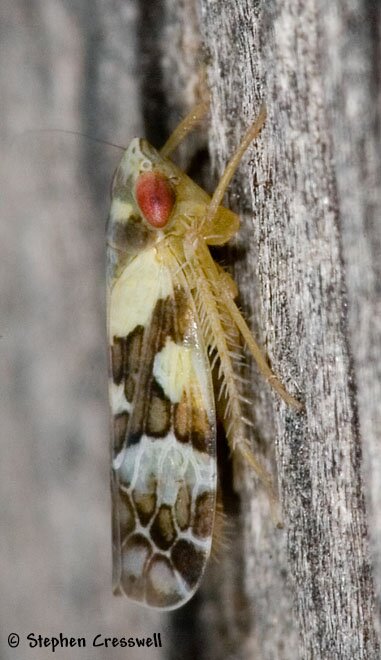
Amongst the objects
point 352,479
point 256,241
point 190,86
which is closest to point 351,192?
point 256,241

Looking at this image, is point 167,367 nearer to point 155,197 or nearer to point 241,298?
point 241,298

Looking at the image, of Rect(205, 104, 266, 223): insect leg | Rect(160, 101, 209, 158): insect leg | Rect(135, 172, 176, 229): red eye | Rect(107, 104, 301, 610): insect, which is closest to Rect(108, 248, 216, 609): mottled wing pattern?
Rect(107, 104, 301, 610): insect

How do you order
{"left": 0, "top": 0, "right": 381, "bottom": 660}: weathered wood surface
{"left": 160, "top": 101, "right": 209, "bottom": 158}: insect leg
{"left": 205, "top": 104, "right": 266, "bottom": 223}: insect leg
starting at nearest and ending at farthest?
{"left": 0, "top": 0, "right": 381, "bottom": 660}: weathered wood surface < {"left": 205, "top": 104, "right": 266, "bottom": 223}: insect leg < {"left": 160, "top": 101, "right": 209, "bottom": 158}: insect leg

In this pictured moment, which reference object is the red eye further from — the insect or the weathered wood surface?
the weathered wood surface

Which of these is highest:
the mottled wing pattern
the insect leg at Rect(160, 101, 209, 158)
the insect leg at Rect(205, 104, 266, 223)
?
the insect leg at Rect(160, 101, 209, 158)

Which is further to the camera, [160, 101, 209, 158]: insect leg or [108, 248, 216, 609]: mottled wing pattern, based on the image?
[160, 101, 209, 158]: insect leg

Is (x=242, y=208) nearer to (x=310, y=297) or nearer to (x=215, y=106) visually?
(x=215, y=106)

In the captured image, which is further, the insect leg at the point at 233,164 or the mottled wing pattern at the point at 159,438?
the mottled wing pattern at the point at 159,438

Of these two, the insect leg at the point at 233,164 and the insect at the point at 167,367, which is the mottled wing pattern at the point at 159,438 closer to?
the insect at the point at 167,367

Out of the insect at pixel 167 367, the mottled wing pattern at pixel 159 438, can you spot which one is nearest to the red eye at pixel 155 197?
the insect at pixel 167 367
